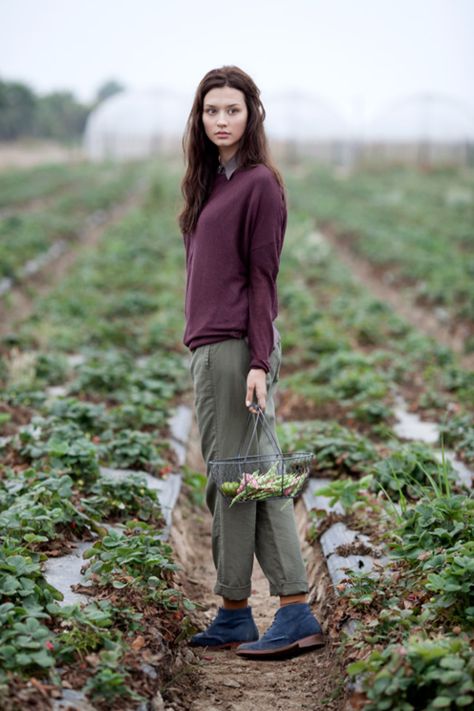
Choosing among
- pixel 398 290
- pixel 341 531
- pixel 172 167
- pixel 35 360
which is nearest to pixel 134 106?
pixel 172 167

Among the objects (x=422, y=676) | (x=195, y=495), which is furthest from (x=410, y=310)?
(x=422, y=676)

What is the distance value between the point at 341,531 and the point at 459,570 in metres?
1.38

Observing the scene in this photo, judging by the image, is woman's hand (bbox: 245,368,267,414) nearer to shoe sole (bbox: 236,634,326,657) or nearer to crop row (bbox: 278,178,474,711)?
crop row (bbox: 278,178,474,711)

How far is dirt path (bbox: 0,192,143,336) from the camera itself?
10.5 m

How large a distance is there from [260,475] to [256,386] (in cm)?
34

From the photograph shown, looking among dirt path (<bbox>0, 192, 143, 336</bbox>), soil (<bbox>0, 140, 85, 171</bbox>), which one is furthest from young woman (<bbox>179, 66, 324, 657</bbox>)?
soil (<bbox>0, 140, 85, 171</bbox>)

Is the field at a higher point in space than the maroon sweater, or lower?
lower

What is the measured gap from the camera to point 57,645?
2.74 metres

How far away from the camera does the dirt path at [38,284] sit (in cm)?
1051

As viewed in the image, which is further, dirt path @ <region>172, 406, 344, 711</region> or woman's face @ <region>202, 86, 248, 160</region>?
woman's face @ <region>202, 86, 248, 160</region>

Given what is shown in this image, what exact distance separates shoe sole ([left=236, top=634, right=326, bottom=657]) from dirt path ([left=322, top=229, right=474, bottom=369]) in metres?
6.00

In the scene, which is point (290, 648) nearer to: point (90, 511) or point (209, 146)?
point (90, 511)

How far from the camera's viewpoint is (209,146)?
339cm

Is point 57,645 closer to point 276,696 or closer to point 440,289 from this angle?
point 276,696
